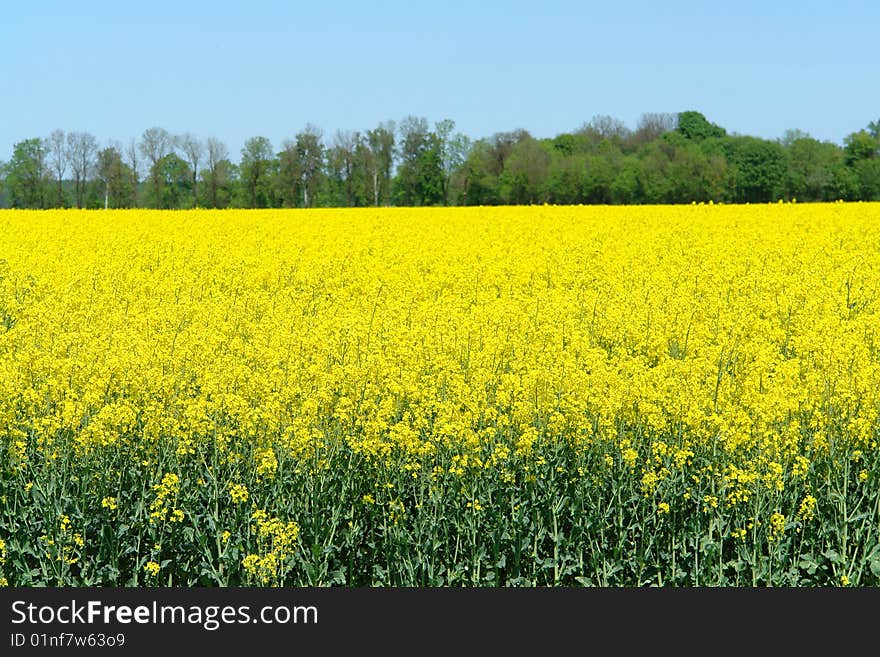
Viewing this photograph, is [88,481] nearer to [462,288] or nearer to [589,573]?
[589,573]

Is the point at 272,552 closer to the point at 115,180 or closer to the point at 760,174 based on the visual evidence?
the point at 760,174

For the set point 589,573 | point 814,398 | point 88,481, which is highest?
point 814,398

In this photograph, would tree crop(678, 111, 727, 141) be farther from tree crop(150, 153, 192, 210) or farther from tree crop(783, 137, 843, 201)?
tree crop(150, 153, 192, 210)

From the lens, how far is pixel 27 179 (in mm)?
97375

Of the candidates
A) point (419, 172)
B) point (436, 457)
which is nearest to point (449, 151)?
point (419, 172)

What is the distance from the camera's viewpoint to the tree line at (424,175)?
8500 centimetres

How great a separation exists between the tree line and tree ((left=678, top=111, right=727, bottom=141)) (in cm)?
5351

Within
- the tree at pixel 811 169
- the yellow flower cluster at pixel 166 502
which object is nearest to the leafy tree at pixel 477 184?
the tree at pixel 811 169

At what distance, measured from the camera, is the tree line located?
8500 centimetres

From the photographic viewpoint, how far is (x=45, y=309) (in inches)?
508

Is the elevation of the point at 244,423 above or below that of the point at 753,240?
below

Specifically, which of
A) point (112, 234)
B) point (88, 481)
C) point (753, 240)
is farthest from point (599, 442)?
point (112, 234)

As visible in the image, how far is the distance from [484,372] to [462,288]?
29.3 feet

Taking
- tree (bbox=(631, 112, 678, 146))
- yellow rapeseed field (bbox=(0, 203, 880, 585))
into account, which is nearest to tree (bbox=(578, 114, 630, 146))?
tree (bbox=(631, 112, 678, 146))
